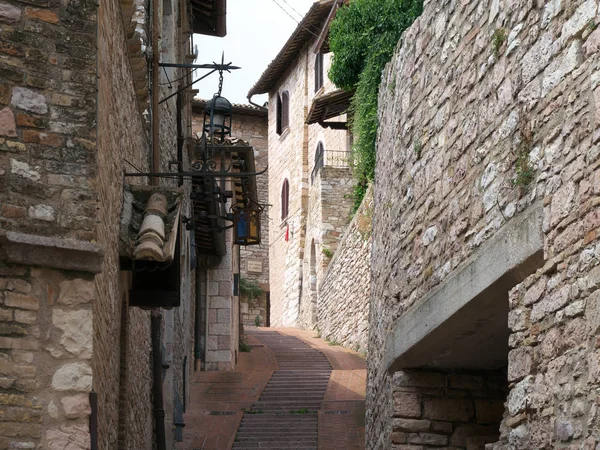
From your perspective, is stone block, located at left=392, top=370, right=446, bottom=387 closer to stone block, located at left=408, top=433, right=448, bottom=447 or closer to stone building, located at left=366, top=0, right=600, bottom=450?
stone building, located at left=366, top=0, right=600, bottom=450

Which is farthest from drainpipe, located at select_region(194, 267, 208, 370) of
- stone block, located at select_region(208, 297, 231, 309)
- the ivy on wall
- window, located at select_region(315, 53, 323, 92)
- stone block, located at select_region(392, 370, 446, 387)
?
window, located at select_region(315, 53, 323, 92)

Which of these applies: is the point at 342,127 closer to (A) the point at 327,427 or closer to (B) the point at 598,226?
(A) the point at 327,427

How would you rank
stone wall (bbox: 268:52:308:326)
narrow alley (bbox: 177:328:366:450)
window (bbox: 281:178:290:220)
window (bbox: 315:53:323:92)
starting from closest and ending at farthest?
narrow alley (bbox: 177:328:366:450), stone wall (bbox: 268:52:308:326), window (bbox: 315:53:323:92), window (bbox: 281:178:290:220)

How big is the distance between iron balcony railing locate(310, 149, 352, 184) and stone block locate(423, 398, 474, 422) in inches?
802

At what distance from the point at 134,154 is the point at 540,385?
4.50 metres

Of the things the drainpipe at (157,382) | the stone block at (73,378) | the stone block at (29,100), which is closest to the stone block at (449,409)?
the drainpipe at (157,382)

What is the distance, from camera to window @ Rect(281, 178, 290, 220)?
35.1 m

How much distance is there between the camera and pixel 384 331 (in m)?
10.0

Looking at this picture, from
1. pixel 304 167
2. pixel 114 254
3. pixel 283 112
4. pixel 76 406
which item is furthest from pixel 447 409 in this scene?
pixel 283 112

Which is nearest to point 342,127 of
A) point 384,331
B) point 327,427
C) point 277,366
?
point 277,366

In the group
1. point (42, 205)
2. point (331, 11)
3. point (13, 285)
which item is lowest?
point (13, 285)

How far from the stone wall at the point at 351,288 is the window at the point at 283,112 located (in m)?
10.4

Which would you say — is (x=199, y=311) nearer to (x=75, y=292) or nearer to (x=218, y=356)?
(x=218, y=356)

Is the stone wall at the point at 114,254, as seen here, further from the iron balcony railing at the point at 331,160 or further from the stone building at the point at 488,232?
the iron balcony railing at the point at 331,160
